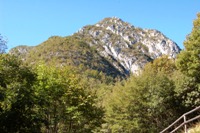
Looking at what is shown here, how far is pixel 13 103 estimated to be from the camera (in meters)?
16.4

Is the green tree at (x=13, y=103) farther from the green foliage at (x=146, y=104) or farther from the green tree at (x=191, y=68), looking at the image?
the green tree at (x=191, y=68)

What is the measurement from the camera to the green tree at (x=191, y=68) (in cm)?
3192

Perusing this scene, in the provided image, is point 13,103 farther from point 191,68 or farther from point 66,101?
point 191,68

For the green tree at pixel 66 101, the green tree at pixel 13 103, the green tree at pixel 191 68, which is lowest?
the green tree at pixel 13 103

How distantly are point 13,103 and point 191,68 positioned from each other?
22360mm

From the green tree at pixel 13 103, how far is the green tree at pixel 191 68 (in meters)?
20.2

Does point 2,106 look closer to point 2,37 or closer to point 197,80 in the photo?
point 2,37

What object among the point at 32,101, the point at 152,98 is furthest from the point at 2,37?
the point at 152,98

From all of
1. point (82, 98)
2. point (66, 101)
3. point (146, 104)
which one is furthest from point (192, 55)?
point (66, 101)

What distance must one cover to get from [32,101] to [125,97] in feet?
73.0

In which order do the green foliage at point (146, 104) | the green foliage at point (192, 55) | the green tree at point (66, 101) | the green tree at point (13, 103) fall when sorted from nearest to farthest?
the green tree at point (13, 103) → the green tree at point (66, 101) → the green foliage at point (192, 55) → the green foliage at point (146, 104)

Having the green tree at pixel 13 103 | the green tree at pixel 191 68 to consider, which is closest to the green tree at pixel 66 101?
the green tree at pixel 13 103

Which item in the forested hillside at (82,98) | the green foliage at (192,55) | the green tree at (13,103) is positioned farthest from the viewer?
the green foliage at (192,55)

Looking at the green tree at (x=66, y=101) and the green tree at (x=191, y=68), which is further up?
the green tree at (x=191, y=68)
